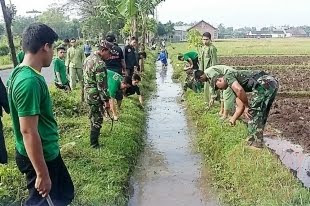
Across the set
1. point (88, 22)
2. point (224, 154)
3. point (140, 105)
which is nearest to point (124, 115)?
point (140, 105)

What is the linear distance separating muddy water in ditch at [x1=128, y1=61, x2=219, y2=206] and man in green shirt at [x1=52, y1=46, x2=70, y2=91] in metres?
2.79

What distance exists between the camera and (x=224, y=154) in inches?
274

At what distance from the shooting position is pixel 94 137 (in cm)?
687

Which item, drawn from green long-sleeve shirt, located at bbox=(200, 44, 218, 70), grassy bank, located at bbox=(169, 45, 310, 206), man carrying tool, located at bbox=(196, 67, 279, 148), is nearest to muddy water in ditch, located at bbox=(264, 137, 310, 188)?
grassy bank, located at bbox=(169, 45, 310, 206)

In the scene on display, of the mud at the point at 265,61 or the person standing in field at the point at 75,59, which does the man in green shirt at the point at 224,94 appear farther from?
the mud at the point at 265,61

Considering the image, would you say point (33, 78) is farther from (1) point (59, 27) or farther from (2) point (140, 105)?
(1) point (59, 27)

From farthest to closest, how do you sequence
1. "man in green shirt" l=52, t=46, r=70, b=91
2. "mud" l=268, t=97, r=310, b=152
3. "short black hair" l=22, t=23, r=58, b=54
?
1. "man in green shirt" l=52, t=46, r=70, b=91
2. "mud" l=268, t=97, r=310, b=152
3. "short black hair" l=22, t=23, r=58, b=54

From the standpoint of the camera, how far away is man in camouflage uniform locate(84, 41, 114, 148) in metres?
6.78

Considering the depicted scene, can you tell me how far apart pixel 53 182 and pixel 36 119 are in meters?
0.66

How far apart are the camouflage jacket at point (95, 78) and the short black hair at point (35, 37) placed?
3.56m

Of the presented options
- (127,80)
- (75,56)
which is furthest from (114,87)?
(75,56)

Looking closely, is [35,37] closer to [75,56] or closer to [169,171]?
[169,171]

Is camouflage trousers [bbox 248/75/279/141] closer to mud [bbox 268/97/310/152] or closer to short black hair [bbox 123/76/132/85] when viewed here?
mud [bbox 268/97/310/152]

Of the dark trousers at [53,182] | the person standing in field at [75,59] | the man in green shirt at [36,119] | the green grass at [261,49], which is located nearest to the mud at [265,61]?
the green grass at [261,49]
